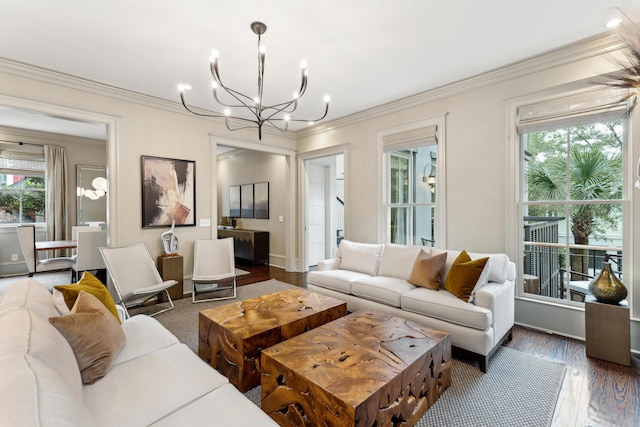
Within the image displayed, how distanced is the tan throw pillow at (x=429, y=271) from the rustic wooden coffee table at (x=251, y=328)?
0.89m

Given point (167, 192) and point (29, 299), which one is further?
point (167, 192)

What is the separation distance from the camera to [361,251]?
13.0ft

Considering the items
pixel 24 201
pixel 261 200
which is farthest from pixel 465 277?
pixel 24 201

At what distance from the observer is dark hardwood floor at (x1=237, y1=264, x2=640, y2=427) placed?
6.01 ft

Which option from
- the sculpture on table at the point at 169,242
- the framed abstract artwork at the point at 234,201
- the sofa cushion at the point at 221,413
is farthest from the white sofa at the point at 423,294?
the framed abstract artwork at the point at 234,201

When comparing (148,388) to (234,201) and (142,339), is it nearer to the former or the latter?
(142,339)

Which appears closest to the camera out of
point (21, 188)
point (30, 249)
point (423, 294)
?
point (423, 294)

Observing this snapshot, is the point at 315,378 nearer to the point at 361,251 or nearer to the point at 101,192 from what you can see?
the point at 361,251

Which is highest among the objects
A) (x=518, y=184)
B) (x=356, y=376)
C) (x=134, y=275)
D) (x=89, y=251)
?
(x=518, y=184)

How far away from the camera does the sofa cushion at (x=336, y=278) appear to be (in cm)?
349

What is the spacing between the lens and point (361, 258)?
3.89 metres

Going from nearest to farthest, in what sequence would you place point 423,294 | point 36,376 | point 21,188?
point 36,376 < point 423,294 < point 21,188

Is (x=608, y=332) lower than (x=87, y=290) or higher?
lower

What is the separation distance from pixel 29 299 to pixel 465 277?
3.12 metres
